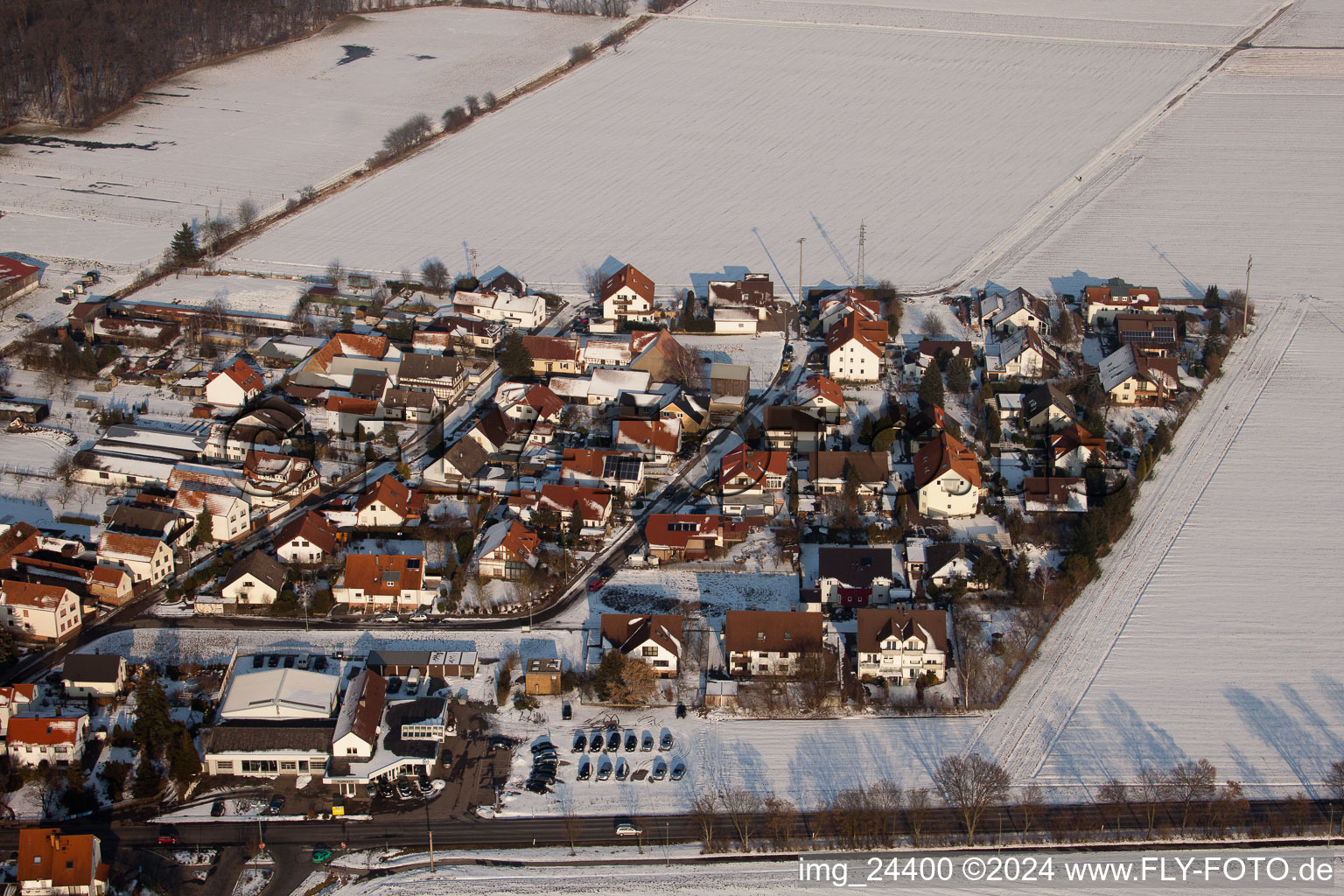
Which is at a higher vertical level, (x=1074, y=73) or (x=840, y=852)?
(x=1074, y=73)

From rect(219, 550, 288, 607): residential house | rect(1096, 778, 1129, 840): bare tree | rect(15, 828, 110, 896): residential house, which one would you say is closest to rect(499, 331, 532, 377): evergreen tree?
rect(219, 550, 288, 607): residential house

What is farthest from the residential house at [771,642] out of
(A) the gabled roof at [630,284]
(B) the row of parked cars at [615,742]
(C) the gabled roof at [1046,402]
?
(A) the gabled roof at [630,284]

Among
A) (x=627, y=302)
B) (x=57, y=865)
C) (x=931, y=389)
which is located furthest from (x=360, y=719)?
(x=627, y=302)

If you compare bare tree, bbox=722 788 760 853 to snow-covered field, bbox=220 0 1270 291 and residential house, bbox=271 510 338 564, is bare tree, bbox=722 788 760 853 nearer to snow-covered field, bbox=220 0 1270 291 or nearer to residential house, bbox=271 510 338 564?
residential house, bbox=271 510 338 564

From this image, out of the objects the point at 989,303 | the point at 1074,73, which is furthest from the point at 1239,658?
the point at 1074,73

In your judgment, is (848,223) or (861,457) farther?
(848,223)

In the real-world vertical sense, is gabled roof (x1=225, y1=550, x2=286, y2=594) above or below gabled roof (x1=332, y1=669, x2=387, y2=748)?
above

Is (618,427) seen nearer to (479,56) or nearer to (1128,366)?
(1128,366)
